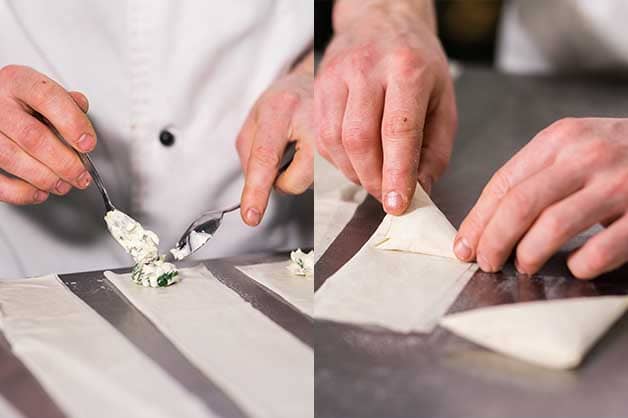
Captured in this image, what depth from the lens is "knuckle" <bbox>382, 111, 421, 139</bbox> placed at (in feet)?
2.77

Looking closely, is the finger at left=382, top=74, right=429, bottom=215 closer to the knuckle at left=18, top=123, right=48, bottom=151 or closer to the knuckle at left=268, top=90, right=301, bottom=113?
the knuckle at left=268, top=90, right=301, bottom=113

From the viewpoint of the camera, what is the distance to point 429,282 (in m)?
0.74

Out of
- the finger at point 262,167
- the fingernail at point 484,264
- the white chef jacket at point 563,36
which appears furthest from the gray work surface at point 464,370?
the white chef jacket at point 563,36

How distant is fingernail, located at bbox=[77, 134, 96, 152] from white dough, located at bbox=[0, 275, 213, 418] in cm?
14

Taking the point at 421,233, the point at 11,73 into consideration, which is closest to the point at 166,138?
the point at 11,73

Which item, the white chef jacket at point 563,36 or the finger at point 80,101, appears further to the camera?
the white chef jacket at point 563,36

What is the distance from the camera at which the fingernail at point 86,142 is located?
2.55 ft

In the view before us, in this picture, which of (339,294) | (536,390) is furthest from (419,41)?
(536,390)

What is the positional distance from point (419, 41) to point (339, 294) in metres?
→ 0.44

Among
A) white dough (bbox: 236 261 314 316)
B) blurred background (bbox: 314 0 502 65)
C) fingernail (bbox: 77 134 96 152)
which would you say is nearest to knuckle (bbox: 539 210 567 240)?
white dough (bbox: 236 261 314 316)

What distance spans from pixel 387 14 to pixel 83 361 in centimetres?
68

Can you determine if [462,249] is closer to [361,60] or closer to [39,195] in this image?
[361,60]

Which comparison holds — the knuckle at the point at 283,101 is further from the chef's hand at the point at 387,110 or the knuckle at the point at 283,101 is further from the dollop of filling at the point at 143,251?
the dollop of filling at the point at 143,251

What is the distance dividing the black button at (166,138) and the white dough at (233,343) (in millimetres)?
250
